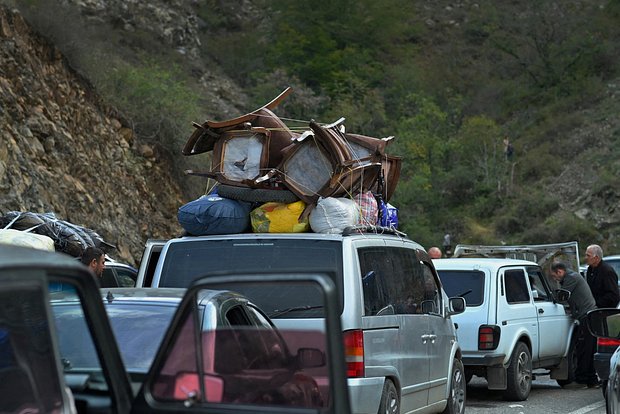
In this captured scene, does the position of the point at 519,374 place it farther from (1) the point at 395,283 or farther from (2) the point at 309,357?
(2) the point at 309,357

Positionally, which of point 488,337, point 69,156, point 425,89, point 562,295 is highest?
point 425,89

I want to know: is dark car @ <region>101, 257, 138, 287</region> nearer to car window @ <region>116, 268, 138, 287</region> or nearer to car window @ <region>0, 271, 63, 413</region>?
car window @ <region>116, 268, 138, 287</region>

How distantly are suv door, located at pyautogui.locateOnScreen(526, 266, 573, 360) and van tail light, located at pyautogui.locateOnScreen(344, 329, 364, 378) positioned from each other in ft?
20.8

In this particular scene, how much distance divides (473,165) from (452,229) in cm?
453

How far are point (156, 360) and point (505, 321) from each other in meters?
8.87

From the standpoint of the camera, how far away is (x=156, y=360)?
15.1ft

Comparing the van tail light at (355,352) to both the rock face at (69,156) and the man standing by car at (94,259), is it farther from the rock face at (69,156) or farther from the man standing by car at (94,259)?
the rock face at (69,156)

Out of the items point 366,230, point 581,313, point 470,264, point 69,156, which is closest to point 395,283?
point 366,230

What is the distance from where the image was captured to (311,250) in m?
8.51

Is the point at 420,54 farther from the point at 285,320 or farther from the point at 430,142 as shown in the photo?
the point at 285,320

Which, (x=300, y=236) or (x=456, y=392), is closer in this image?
(x=300, y=236)

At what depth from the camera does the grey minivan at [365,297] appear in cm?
801

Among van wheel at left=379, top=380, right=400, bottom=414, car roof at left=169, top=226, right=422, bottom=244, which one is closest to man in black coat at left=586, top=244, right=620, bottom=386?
car roof at left=169, top=226, right=422, bottom=244

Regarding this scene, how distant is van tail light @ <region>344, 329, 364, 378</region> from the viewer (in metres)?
7.91
